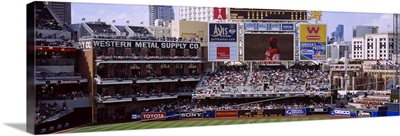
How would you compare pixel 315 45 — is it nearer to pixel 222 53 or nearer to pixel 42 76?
pixel 222 53

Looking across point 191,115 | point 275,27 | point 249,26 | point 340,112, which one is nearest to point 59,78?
point 191,115

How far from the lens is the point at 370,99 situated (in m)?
24.9

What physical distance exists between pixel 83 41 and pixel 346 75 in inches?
424

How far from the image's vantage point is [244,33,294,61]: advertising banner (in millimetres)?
22969

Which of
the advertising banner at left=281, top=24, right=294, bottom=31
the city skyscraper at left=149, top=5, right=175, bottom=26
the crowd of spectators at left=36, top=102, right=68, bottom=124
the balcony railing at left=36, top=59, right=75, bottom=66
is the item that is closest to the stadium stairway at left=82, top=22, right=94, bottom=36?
the balcony railing at left=36, top=59, right=75, bottom=66

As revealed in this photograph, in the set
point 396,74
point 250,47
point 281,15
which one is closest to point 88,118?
point 250,47

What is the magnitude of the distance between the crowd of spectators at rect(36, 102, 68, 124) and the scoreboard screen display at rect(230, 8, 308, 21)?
23.7ft

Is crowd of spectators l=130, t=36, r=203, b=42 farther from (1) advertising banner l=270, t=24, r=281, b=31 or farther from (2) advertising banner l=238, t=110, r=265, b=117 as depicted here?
(2) advertising banner l=238, t=110, r=265, b=117

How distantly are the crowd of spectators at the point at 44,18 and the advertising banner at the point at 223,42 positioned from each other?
578 centimetres

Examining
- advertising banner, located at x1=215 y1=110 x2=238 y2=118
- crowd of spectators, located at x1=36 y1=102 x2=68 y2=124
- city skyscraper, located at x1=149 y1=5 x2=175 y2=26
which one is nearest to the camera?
crowd of spectators, located at x1=36 y1=102 x2=68 y2=124

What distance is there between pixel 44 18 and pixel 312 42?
1041 cm

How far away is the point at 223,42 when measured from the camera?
22.5 metres

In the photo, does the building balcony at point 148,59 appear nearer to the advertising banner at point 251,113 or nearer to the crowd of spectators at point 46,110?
the crowd of spectators at point 46,110

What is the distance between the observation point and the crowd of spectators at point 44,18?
1859 cm
